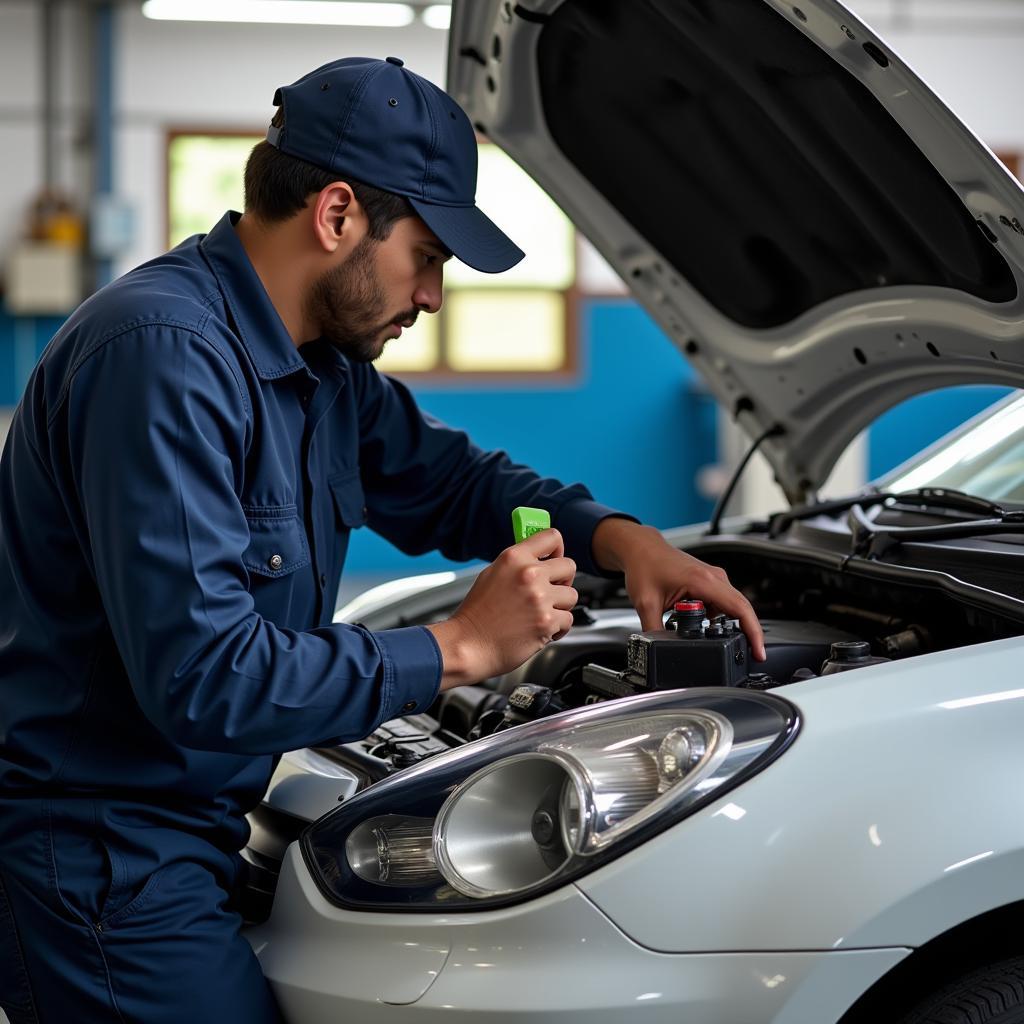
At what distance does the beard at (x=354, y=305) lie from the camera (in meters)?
1.42

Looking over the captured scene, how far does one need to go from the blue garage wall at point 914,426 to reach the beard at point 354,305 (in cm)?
633

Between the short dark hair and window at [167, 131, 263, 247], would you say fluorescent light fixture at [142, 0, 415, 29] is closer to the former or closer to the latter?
window at [167, 131, 263, 247]

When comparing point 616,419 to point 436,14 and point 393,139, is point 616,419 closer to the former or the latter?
point 436,14

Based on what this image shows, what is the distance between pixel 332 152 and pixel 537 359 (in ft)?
19.8

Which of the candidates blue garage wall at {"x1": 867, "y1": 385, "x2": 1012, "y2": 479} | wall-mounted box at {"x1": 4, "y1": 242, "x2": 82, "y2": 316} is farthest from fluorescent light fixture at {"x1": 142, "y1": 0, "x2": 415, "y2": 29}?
blue garage wall at {"x1": 867, "y1": 385, "x2": 1012, "y2": 479}

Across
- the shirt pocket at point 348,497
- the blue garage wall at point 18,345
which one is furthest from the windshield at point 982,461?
the blue garage wall at point 18,345

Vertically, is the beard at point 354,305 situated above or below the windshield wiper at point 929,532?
above

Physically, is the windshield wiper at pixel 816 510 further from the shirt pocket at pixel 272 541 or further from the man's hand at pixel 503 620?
the shirt pocket at pixel 272 541

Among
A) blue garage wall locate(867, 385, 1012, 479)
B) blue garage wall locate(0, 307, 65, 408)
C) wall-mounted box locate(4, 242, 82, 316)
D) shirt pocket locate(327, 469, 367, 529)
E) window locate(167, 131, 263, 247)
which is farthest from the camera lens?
blue garage wall locate(867, 385, 1012, 479)

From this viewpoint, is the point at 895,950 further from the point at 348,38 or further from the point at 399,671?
the point at 348,38

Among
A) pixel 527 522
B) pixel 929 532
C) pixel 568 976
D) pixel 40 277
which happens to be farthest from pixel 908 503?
pixel 40 277

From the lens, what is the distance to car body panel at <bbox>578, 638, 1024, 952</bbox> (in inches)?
43.3

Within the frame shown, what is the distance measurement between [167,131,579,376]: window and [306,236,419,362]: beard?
18.4 feet

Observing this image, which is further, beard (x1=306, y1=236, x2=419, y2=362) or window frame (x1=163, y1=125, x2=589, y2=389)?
window frame (x1=163, y1=125, x2=589, y2=389)
